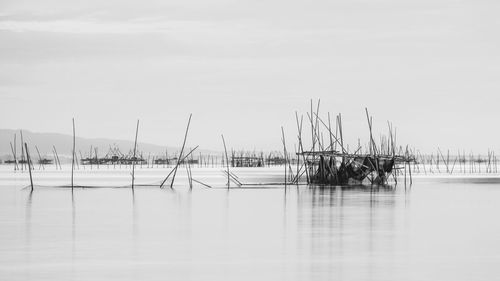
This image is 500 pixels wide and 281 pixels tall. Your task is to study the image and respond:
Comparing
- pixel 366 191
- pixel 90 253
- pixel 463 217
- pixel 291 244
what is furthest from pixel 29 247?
pixel 366 191

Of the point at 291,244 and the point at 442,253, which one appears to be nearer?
the point at 442,253

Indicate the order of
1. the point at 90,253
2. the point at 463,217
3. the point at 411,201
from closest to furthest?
the point at 90,253 → the point at 463,217 → the point at 411,201

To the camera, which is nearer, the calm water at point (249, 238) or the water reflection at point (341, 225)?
the calm water at point (249, 238)

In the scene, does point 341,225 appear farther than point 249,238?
Yes

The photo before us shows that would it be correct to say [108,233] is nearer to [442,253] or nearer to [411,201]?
[442,253]

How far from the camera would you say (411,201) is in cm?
3119

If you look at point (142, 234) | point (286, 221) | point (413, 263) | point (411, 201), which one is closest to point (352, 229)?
point (286, 221)

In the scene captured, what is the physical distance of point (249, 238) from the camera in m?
18.4

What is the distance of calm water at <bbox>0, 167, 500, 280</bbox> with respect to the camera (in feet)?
44.8

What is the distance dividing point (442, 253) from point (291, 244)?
273 cm

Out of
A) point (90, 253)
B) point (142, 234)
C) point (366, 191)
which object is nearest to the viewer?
point (90, 253)

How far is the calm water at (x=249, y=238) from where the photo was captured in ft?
44.8

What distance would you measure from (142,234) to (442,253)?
6.17 metres

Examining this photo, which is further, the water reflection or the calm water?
the water reflection
